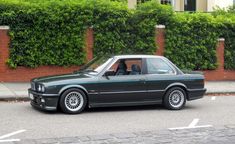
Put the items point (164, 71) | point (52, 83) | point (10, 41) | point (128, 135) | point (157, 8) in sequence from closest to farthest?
point (128, 135) → point (52, 83) → point (164, 71) → point (10, 41) → point (157, 8)

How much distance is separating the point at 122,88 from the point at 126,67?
2.38 ft

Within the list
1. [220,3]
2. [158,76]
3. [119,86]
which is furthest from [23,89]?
[220,3]

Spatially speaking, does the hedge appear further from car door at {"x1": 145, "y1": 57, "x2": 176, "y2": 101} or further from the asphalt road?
car door at {"x1": 145, "y1": 57, "x2": 176, "y2": 101}

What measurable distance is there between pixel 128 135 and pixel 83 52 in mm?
9989

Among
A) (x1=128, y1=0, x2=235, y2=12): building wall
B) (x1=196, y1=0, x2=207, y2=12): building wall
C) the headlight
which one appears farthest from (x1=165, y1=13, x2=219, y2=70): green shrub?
the headlight

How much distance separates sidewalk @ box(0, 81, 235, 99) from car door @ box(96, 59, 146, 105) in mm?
3503

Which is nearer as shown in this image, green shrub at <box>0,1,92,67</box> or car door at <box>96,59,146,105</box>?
car door at <box>96,59,146,105</box>

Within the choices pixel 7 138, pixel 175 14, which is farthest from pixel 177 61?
pixel 7 138

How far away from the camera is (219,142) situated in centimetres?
941

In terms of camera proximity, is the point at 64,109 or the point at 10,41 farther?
the point at 10,41

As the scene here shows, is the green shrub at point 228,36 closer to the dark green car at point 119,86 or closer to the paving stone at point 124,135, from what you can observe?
the dark green car at point 119,86

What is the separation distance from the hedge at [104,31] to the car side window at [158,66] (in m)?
6.12

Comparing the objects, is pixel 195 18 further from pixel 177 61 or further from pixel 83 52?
pixel 83 52

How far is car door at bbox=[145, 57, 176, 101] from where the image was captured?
13664mm
